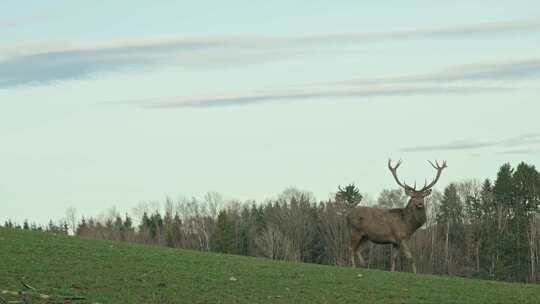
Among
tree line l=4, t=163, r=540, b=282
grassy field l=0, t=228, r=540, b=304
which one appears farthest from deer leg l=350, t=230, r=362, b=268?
tree line l=4, t=163, r=540, b=282

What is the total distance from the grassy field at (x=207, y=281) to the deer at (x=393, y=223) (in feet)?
12.1

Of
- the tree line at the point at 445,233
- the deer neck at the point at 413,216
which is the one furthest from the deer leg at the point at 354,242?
the tree line at the point at 445,233

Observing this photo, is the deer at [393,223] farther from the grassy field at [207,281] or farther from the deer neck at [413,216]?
the grassy field at [207,281]

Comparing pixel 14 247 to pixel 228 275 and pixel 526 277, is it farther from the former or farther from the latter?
pixel 526 277

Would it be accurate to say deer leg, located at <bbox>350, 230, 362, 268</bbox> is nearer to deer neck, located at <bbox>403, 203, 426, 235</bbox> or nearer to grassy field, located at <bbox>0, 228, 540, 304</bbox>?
deer neck, located at <bbox>403, 203, 426, 235</bbox>

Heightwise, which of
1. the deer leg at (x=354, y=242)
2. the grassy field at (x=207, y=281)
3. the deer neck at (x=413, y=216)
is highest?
the deer neck at (x=413, y=216)

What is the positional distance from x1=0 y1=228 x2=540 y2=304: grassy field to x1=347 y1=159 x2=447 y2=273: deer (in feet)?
12.1

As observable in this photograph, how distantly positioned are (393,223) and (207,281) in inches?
383

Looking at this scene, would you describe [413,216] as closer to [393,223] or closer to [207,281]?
[393,223]

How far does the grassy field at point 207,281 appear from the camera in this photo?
22359mm

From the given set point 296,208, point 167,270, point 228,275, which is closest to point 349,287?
point 228,275

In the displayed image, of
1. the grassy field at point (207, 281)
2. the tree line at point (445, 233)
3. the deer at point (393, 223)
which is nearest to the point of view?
the grassy field at point (207, 281)

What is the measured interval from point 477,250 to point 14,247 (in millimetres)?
77191

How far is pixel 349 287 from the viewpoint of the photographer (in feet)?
79.4
